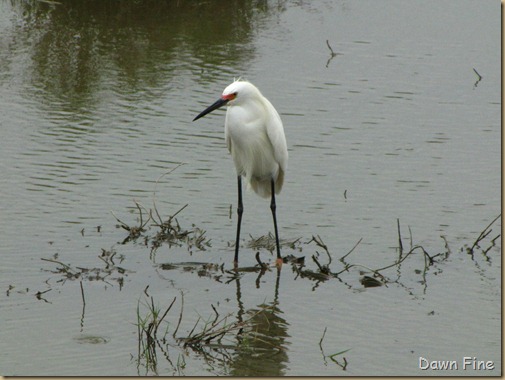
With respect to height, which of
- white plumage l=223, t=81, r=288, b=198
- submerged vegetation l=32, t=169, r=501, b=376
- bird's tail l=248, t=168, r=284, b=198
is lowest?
submerged vegetation l=32, t=169, r=501, b=376

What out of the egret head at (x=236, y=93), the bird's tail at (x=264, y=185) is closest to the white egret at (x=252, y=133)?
the egret head at (x=236, y=93)

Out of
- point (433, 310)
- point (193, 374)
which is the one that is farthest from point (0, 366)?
point (433, 310)

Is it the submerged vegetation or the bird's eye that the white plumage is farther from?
the submerged vegetation

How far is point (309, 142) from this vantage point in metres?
11.0

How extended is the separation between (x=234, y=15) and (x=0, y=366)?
10.7 meters

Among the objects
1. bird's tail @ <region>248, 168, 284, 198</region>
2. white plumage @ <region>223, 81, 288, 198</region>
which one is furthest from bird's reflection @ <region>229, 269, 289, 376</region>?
bird's tail @ <region>248, 168, 284, 198</region>

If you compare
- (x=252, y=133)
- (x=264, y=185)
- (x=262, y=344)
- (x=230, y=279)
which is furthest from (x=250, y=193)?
(x=262, y=344)

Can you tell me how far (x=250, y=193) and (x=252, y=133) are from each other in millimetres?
1361

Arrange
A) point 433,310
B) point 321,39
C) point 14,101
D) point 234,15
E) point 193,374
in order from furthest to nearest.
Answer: point 234,15, point 321,39, point 14,101, point 433,310, point 193,374

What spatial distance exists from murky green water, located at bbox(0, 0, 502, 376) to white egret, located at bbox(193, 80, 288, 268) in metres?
0.66

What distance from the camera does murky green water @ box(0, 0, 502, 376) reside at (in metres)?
6.67

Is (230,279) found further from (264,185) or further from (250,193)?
(250,193)

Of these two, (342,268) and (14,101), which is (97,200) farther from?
(14,101)

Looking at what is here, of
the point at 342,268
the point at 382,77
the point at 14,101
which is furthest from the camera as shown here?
the point at 382,77
